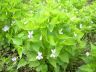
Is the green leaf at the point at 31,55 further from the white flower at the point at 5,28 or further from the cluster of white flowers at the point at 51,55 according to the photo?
the white flower at the point at 5,28

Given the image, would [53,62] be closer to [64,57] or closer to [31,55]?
[64,57]

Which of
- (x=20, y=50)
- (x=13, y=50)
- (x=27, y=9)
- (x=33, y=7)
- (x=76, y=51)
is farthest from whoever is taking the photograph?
(x=33, y=7)

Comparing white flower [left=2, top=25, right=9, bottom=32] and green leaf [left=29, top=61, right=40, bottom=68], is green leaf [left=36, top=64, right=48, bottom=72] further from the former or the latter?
white flower [left=2, top=25, right=9, bottom=32]

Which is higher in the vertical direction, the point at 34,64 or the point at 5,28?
the point at 5,28

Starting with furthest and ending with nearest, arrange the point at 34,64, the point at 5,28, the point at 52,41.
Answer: the point at 5,28
the point at 34,64
the point at 52,41

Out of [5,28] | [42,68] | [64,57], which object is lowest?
[42,68]

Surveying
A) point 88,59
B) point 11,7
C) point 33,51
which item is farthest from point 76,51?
point 11,7

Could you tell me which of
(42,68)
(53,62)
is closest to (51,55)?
(53,62)

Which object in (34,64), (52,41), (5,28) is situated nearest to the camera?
(52,41)

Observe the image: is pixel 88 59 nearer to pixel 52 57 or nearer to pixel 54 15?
pixel 52 57

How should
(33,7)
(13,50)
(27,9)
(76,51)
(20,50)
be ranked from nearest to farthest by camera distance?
(20,50), (76,51), (13,50), (27,9), (33,7)

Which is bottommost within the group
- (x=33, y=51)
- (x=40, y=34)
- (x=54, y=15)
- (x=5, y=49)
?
(x=5, y=49)
